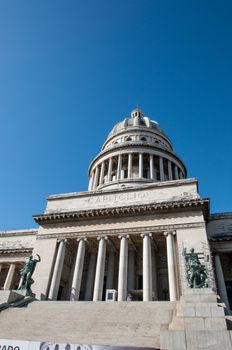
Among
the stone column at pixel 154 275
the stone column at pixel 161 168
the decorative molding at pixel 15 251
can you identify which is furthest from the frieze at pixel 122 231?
the stone column at pixel 161 168

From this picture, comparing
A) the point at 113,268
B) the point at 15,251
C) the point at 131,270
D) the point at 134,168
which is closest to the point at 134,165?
the point at 134,168

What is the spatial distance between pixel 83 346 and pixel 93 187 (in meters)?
36.5

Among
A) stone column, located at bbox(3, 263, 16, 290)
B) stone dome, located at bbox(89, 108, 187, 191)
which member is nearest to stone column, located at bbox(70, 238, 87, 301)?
stone column, located at bbox(3, 263, 16, 290)

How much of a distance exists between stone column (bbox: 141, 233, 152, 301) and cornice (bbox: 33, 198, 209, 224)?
259cm

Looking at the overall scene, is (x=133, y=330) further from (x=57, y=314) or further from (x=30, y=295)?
(x=30, y=295)

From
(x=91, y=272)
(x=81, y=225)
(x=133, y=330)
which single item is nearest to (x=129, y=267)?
(x=91, y=272)

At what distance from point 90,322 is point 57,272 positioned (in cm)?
1179

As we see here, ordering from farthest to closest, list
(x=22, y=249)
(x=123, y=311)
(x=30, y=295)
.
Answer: (x=22, y=249)
(x=30, y=295)
(x=123, y=311)

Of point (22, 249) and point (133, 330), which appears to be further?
point (22, 249)

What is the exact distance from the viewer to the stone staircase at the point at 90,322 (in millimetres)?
13102

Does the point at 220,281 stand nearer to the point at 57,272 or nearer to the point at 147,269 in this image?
the point at 147,269

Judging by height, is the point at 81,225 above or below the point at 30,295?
above

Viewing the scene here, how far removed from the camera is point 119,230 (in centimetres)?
2683

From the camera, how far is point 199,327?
491 inches
